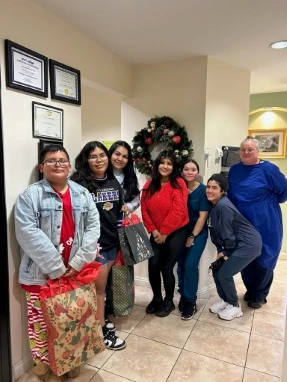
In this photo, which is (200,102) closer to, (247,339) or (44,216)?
(44,216)

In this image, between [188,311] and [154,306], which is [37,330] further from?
[188,311]

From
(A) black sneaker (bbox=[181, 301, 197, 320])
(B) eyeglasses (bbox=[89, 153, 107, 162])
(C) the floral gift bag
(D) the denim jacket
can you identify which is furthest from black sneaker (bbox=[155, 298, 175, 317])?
(B) eyeglasses (bbox=[89, 153, 107, 162])

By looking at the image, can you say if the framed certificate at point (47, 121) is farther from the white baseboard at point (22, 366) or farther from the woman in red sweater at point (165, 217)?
the white baseboard at point (22, 366)

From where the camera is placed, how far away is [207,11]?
176cm

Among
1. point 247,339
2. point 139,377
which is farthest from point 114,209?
point 247,339

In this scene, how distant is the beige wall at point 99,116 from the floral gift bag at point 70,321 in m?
2.49

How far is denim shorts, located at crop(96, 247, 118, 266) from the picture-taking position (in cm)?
192

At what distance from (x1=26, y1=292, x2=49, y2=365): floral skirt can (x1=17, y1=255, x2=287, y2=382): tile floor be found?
9.5 inches

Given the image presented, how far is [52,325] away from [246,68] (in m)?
2.88

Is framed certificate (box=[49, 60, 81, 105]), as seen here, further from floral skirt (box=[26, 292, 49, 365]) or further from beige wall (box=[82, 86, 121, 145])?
beige wall (box=[82, 86, 121, 145])

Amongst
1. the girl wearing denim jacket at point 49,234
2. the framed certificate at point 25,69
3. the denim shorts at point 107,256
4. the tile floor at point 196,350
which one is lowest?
the tile floor at point 196,350

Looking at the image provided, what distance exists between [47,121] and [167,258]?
142 centimetres

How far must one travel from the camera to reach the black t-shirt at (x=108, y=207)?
1.90 meters

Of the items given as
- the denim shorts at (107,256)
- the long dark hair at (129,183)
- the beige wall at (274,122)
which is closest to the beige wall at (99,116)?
the long dark hair at (129,183)
